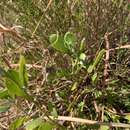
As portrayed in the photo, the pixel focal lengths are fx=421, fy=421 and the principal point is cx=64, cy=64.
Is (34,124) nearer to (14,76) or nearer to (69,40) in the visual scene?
(14,76)

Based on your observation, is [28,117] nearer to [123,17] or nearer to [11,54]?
[11,54]

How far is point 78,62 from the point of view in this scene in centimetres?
120

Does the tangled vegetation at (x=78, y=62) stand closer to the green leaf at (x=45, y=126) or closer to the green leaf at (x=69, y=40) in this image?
the green leaf at (x=69, y=40)

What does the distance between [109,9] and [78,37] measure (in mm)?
127

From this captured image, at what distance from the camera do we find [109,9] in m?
1.28

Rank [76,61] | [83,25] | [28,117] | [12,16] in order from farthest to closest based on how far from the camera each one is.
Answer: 1. [12,16]
2. [83,25]
3. [76,61]
4. [28,117]

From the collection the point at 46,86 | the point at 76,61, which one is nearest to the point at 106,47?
the point at 76,61

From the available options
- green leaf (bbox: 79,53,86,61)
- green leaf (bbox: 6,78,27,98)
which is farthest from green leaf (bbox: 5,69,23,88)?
green leaf (bbox: 79,53,86,61)

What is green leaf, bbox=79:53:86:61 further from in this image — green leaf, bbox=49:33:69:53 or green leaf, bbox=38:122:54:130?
green leaf, bbox=38:122:54:130

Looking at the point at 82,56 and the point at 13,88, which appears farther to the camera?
the point at 82,56

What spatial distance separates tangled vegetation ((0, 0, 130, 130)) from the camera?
1.21 metres

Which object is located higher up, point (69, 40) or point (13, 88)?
point (69, 40)

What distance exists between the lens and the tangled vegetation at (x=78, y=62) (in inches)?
47.4

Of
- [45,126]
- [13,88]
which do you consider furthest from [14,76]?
[45,126]
